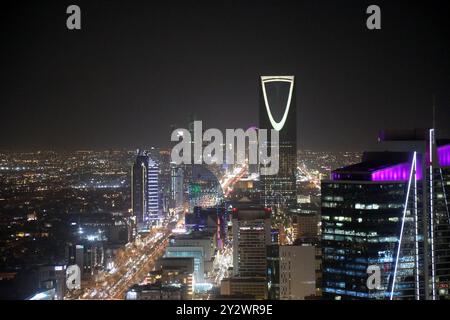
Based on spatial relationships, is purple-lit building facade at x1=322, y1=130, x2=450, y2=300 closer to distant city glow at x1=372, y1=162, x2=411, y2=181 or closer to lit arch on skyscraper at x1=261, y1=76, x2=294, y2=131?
distant city glow at x1=372, y1=162, x2=411, y2=181

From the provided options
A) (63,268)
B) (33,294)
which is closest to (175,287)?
(63,268)

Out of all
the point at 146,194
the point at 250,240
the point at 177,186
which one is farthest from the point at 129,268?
the point at 177,186

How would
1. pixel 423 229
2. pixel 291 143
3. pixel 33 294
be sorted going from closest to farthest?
pixel 423 229 → pixel 33 294 → pixel 291 143

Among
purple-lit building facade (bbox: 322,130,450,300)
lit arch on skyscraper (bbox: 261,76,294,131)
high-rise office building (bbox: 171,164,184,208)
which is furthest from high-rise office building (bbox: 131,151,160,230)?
purple-lit building facade (bbox: 322,130,450,300)

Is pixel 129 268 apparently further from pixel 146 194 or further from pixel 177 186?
pixel 177 186
